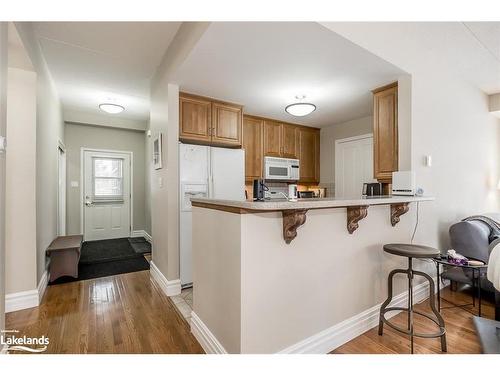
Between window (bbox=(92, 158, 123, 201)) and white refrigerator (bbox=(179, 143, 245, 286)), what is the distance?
352cm

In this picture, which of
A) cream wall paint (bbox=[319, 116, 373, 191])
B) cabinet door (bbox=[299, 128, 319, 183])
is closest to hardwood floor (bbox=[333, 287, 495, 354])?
cream wall paint (bbox=[319, 116, 373, 191])

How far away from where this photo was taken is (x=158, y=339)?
1877mm

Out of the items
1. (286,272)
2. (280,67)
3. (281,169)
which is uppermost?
(280,67)

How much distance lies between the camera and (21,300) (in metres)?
2.34

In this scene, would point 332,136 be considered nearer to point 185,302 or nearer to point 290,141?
point 290,141

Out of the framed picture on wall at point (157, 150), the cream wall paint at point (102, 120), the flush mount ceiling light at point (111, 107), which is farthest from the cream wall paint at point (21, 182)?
the cream wall paint at point (102, 120)

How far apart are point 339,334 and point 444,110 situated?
9.23 feet

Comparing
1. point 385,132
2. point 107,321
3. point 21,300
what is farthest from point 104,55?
point 385,132

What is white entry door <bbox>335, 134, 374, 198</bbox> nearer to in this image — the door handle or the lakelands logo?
the lakelands logo

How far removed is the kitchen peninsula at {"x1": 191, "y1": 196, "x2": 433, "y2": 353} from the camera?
1422 mm

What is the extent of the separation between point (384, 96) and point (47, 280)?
452 centimetres

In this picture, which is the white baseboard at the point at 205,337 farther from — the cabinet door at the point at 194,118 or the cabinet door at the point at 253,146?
the cabinet door at the point at 253,146
